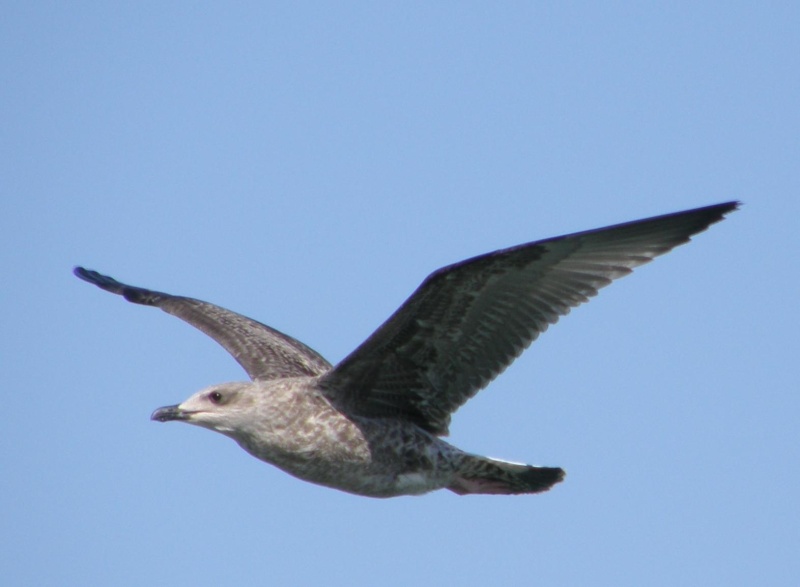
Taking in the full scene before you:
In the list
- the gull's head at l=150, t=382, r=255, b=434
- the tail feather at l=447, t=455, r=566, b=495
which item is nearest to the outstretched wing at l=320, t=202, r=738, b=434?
the tail feather at l=447, t=455, r=566, b=495

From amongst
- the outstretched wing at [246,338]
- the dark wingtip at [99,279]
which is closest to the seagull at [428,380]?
the outstretched wing at [246,338]

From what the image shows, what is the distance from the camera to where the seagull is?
9.68 m

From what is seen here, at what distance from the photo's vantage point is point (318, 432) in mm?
10070

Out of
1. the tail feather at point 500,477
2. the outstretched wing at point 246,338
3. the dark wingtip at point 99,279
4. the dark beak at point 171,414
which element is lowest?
the tail feather at point 500,477

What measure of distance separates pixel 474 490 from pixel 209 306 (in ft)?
11.3

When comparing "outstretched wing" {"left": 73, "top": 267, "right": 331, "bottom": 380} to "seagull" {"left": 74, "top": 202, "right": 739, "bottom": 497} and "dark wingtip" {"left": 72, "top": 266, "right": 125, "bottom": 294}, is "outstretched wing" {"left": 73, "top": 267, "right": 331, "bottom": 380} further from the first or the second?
"seagull" {"left": 74, "top": 202, "right": 739, "bottom": 497}

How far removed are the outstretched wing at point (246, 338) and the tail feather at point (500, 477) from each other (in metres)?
1.63

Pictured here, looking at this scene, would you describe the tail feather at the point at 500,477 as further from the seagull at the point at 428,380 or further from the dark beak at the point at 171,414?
the dark beak at the point at 171,414

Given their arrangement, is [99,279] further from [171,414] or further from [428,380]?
[428,380]

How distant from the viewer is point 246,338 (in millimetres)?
12203

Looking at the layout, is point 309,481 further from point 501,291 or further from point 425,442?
point 501,291

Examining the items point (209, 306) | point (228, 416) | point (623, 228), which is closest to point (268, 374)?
point (228, 416)

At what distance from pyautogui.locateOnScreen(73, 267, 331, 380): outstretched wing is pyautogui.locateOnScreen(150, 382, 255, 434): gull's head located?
1019mm

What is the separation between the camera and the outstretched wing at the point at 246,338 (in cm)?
1157
